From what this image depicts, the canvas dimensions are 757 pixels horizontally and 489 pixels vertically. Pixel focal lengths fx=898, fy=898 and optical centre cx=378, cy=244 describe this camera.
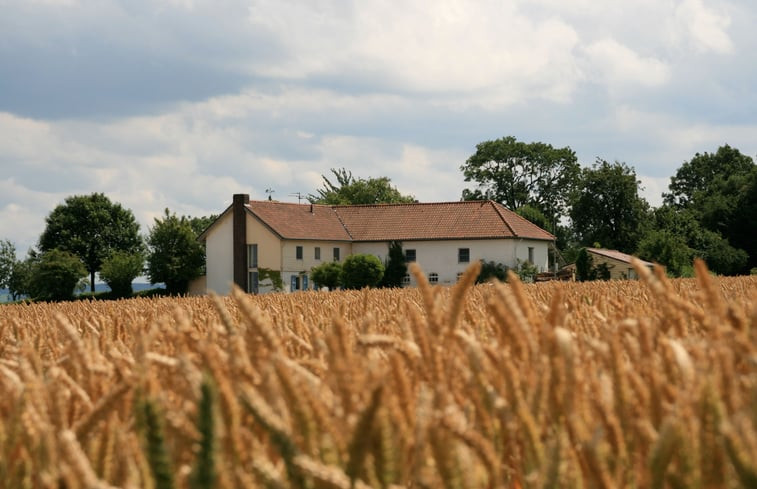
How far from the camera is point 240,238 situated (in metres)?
70.1

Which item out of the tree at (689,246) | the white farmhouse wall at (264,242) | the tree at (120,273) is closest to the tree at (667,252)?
the tree at (689,246)

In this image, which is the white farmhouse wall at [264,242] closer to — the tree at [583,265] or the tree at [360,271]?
the tree at [360,271]

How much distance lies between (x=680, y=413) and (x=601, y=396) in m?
0.19

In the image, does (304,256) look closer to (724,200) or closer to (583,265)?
(583,265)

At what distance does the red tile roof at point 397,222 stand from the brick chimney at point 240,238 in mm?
857

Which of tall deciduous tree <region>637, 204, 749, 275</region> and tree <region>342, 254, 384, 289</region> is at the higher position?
tall deciduous tree <region>637, 204, 749, 275</region>

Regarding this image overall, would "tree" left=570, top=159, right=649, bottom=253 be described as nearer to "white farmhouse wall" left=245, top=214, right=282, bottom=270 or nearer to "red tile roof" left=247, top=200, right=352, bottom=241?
"red tile roof" left=247, top=200, right=352, bottom=241

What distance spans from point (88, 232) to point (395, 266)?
35902 millimetres

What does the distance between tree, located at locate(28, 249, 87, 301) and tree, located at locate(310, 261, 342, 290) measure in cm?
2518

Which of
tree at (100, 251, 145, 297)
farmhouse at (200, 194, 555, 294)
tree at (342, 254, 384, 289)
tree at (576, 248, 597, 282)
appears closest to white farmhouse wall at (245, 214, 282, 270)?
farmhouse at (200, 194, 555, 294)

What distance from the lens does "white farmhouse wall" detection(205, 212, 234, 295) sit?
233 ft

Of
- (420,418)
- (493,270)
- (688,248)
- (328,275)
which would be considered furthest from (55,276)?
(420,418)

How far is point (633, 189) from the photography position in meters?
90.5

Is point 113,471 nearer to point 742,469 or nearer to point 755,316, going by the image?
point 742,469
